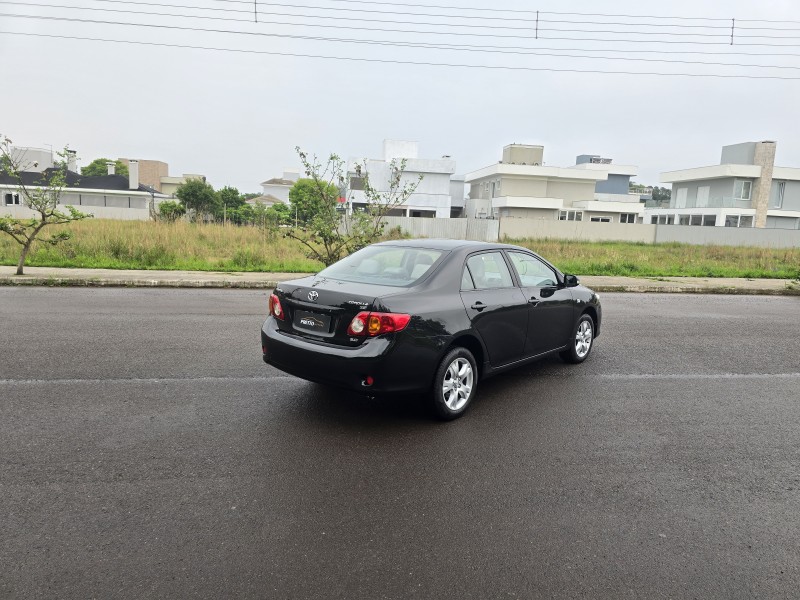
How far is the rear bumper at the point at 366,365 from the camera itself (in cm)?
474

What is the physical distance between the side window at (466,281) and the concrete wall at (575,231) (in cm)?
3159

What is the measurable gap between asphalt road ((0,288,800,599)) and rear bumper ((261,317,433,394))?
1.35ft

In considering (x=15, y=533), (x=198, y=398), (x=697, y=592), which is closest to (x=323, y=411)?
(x=198, y=398)


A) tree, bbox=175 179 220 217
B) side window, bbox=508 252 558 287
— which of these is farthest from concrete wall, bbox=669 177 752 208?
side window, bbox=508 252 558 287

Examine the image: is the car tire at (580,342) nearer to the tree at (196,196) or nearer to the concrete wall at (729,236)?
the concrete wall at (729,236)

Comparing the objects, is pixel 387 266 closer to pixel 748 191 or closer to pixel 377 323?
pixel 377 323

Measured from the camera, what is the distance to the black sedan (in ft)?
15.8

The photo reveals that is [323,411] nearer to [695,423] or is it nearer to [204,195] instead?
[695,423]

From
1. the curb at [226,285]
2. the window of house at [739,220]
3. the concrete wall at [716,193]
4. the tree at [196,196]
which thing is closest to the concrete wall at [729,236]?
the window of house at [739,220]

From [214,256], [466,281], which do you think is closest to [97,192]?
[214,256]

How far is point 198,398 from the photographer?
5.61m

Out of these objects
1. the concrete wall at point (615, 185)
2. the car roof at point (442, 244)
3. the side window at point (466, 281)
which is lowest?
the side window at point (466, 281)

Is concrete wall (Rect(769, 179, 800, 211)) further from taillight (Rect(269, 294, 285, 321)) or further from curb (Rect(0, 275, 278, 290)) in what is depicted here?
taillight (Rect(269, 294, 285, 321))

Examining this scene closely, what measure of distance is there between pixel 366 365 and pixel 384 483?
3.34 feet
